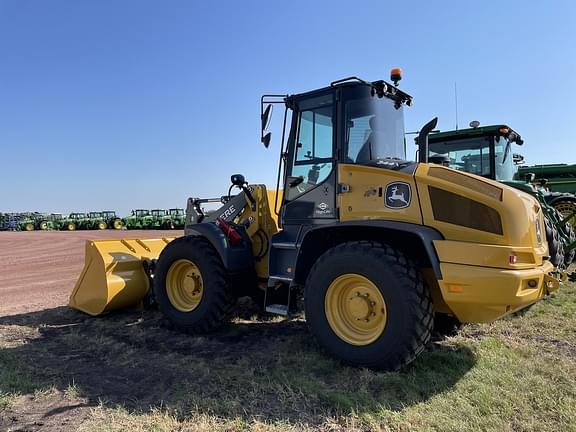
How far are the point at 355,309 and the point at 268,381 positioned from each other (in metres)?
0.97

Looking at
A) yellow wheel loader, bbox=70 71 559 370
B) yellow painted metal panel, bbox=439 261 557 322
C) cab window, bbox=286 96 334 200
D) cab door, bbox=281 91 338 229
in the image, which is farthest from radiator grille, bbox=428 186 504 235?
cab window, bbox=286 96 334 200

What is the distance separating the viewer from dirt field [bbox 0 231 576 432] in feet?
10.4

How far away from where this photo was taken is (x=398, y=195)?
4074mm

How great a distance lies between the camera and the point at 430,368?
159 inches

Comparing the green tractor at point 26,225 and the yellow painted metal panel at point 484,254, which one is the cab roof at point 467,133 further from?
the green tractor at point 26,225

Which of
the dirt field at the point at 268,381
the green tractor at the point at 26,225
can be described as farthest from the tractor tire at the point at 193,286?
the green tractor at the point at 26,225

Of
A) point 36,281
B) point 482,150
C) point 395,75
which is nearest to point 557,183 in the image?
point 482,150

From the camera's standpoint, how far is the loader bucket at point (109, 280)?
6023mm

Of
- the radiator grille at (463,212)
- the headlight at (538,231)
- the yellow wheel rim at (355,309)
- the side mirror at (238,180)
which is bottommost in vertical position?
the yellow wheel rim at (355,309)

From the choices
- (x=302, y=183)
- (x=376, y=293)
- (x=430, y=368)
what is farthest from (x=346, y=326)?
(x=302, y=183)

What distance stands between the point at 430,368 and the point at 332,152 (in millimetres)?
2213

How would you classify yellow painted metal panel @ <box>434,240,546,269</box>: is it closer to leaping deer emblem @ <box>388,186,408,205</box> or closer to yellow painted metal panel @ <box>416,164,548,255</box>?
yellow painted metal panel @ <box>416,164,548,255</box>

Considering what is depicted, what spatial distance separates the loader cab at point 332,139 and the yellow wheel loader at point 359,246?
0.04 feet

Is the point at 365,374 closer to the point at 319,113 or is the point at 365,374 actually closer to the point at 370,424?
the point at 370,424
